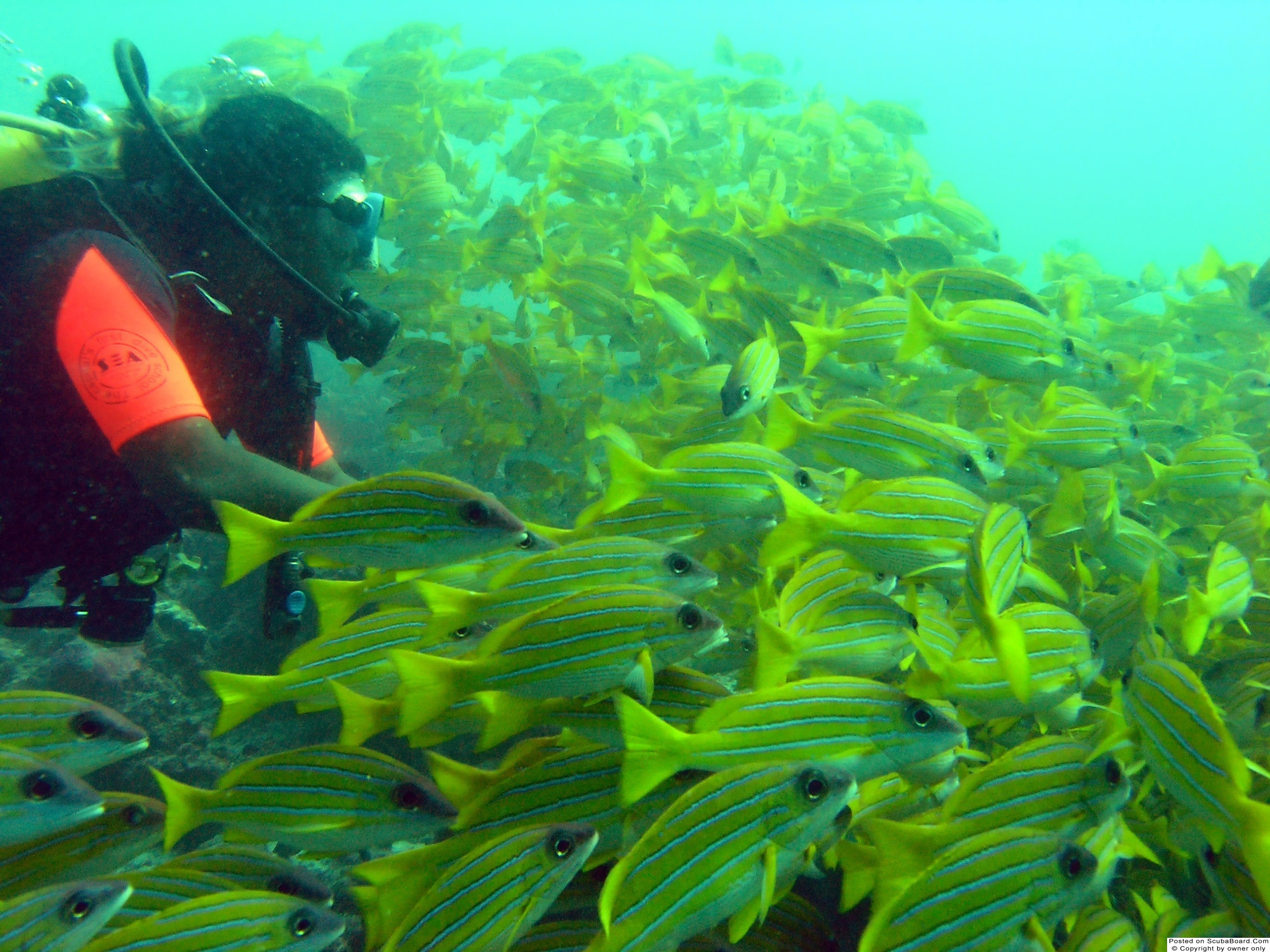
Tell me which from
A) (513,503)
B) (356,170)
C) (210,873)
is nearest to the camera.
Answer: (210,873)

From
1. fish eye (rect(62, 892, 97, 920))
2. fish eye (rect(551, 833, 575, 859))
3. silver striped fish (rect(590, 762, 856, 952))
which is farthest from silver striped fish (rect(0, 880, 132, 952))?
silver striped fish (rect(590, 762, 856, 952))

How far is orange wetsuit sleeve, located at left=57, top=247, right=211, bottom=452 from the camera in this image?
2.36 metres

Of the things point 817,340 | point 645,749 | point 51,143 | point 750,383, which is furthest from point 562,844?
point 51,143

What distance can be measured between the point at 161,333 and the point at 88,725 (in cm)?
155

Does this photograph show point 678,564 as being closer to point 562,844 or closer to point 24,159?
point 562,844

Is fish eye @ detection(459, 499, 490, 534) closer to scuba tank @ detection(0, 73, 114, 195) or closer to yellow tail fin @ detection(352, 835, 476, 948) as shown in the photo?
yellow tail fin @ detection(352, 835, 476, 948)

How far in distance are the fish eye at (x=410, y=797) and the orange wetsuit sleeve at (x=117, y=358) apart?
1746mm

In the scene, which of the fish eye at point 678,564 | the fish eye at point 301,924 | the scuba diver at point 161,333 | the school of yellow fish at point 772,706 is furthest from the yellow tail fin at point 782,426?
the fish eye at point 301,924

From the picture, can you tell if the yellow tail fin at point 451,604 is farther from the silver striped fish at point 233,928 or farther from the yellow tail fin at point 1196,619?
the yellow tail fin at point 1196,619

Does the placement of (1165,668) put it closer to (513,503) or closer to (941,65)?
(513,503)

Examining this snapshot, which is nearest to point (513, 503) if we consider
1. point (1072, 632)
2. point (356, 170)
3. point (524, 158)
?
point (356, 170)

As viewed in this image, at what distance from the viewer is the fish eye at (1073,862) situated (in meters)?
1.41

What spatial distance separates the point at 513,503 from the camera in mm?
5273

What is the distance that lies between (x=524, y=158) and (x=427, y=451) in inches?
179
